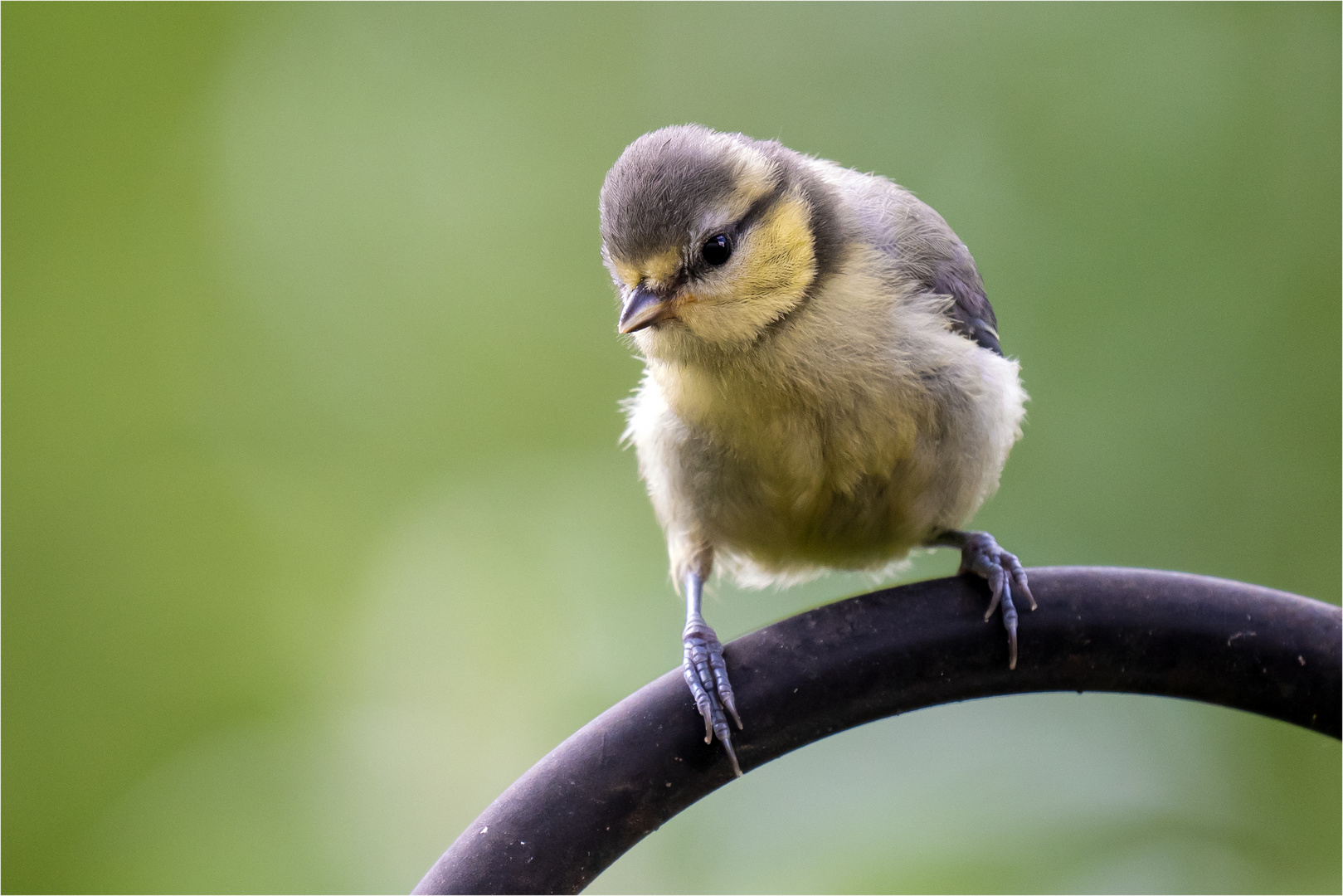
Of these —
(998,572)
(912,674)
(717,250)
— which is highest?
(717,250)

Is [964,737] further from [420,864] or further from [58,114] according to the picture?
[58,114]

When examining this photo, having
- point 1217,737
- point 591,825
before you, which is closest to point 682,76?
point 1217,737

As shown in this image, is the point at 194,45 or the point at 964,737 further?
the point at 194,45

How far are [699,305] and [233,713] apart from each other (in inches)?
59.5

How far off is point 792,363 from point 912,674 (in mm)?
571

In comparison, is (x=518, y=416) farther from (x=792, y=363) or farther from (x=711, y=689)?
(x=711, y=689)

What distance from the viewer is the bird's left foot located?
1.41 metres

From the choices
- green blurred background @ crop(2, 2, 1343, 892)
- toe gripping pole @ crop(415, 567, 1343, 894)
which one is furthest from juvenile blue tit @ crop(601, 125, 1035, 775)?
green blurred background @ crop(2, 2, 1343, 892)

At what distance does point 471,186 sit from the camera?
126 inches

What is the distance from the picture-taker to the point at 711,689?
1438mm

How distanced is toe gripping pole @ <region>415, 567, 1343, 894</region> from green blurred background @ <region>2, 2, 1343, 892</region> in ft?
3.21

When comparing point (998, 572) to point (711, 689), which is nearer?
point (711, 689)

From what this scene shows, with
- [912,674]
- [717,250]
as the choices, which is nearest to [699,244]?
[717,250]

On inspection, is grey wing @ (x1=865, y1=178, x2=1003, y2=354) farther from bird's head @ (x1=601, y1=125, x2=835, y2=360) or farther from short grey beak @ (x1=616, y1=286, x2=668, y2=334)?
short grey beak @ (x1=616, y1=286, x2=668, y2=334)
